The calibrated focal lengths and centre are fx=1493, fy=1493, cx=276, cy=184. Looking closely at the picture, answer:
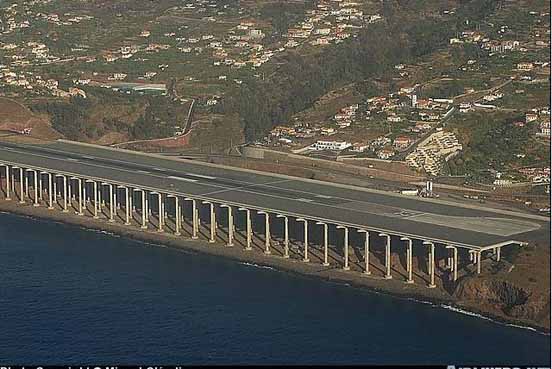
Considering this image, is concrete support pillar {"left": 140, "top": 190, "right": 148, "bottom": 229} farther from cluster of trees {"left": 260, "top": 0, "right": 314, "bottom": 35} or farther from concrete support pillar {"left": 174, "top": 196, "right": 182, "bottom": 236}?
cluster of trees {"left": 260, "top": 0, "right": 314, "bottom": 35}

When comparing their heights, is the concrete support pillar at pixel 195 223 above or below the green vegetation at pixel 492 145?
below

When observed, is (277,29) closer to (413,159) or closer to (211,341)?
(413,159)

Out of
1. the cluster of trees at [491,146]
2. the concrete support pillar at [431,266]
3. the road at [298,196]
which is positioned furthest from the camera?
the cluster of trees at [491,146]

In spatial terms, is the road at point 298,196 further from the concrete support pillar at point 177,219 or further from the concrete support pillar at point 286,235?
the concrete support pillar at point 177,219

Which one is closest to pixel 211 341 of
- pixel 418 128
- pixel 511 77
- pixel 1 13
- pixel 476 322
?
pixel 476 322

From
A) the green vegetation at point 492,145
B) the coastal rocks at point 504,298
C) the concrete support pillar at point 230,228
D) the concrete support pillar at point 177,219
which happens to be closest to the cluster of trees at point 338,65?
the green vegetation at point 492,145

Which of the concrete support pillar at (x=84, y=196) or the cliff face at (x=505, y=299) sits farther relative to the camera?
the concrete support pillar at (x=84, y=196)
